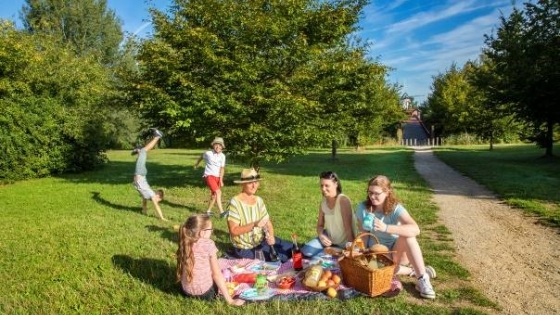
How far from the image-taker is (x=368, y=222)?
5676mm

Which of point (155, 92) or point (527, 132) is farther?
point (527, 132)

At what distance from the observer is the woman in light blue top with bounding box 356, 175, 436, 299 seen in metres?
5.39

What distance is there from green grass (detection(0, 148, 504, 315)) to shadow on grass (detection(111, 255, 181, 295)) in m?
0.02

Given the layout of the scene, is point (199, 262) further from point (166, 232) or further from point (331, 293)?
point (166, 232)

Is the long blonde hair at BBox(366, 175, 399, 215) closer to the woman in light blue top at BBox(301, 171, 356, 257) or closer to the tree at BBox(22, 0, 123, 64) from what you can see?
the woman in light blue top at BBox(301, 171, 356, 257)

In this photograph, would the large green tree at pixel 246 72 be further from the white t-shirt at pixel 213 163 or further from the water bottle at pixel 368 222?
the water bottle at pixel 368 222

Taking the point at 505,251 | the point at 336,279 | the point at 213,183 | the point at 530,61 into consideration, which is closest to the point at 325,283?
the point at 336,279

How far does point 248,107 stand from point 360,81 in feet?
14.7

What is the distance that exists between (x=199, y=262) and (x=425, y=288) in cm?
277

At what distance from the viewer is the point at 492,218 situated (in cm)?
959

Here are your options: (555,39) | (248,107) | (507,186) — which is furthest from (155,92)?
(555,39)

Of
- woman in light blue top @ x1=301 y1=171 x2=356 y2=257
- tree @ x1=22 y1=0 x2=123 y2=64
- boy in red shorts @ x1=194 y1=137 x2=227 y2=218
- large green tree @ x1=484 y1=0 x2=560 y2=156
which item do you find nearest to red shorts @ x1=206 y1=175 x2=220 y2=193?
boy in red shorts @ x1=194 y1=137 x2=227 y2=218

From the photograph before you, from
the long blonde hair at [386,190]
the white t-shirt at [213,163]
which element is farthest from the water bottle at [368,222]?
the white t-shirt at [213,163]

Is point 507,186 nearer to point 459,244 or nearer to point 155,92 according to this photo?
point 459,244
